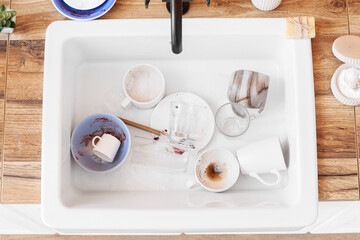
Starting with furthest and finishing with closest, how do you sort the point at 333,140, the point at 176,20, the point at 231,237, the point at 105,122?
the point at 231,237 < the point at 105,122 < the point at 333,140 < the point at 176,20

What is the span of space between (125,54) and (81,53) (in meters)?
0.11

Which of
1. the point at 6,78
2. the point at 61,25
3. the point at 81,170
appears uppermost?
the point at 61,25

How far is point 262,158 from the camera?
2.83 ft

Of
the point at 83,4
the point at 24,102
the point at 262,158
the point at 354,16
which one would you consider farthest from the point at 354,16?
the point at 24,102

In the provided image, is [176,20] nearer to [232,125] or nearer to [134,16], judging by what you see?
[134,16]

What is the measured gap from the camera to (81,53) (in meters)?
0.93

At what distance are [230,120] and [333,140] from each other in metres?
0.25

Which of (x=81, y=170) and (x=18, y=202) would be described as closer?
(x=18, y=202)

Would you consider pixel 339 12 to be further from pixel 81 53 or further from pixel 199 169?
pixel 81 53

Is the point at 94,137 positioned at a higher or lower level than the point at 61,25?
lower

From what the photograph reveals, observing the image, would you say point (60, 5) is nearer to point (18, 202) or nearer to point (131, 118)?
point (131, 118)

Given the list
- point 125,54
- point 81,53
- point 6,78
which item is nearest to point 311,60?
point 125,54

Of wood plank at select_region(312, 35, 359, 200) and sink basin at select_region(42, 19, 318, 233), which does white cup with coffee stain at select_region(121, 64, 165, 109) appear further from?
wood plank at select_region(312, 35, 359, 200)

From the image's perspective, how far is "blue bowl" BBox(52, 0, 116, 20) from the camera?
861 millimetres
